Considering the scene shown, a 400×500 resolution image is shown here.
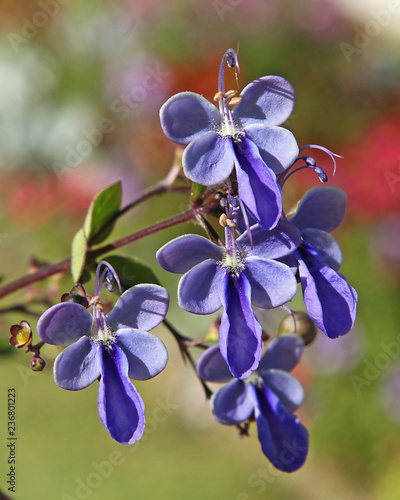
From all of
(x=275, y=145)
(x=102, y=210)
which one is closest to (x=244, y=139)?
(x=275, y=145)

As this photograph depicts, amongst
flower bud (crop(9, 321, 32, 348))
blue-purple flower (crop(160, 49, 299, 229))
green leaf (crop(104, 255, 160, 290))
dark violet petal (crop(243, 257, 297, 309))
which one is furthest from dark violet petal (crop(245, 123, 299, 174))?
flower bud (crop(9, 321, 32, 348))

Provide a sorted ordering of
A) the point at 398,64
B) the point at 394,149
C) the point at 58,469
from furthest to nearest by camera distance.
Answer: the point at 398,64 < the point at 394,149 < the point at 58,469

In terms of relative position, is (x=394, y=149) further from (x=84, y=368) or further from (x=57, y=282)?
(x=84, y=368)

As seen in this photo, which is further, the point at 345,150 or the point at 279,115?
the point at 345,150

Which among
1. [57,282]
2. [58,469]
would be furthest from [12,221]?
[57,282]

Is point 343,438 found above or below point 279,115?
below

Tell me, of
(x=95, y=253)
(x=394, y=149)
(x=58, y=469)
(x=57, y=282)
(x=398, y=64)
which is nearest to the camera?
(x=95, y=253)

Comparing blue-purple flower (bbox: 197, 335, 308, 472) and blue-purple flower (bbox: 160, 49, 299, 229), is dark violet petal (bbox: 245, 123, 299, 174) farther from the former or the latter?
blue-purple flower (bbox: 197, 335, 308, 472)
